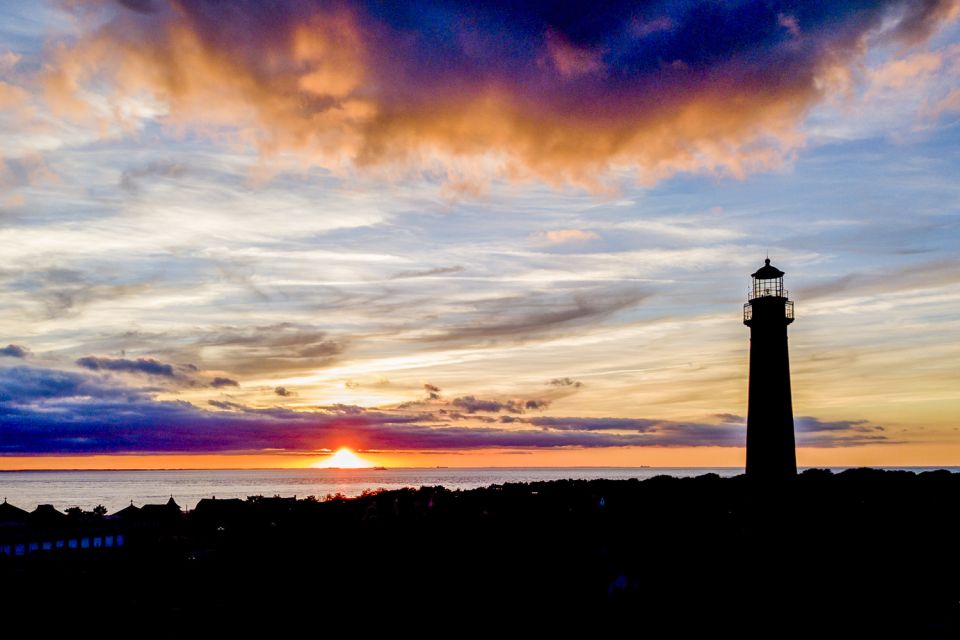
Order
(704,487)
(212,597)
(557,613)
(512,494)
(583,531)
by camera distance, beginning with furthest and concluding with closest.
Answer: (512,494), (704,487), (583,531), (212,597), (557,613)

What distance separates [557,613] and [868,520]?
17.7 m

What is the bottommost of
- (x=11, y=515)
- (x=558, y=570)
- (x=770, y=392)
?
(x=558, y=570)

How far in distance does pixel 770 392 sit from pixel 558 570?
39.0ft

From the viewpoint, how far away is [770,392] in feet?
114

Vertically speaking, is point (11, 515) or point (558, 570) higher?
point (11, 515)

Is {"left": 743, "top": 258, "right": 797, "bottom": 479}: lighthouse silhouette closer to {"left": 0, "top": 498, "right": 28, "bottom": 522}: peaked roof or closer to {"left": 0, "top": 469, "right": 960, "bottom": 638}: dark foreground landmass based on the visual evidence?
{"left": 0, "top": 469, "right": 960, "bottom": 638}: dark foreground landmass

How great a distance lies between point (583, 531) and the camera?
41750 millimetres

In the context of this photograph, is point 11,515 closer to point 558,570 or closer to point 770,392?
point 558,570

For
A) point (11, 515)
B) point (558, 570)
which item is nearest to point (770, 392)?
point (558, 570)

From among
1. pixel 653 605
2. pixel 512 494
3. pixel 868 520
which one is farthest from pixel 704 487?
pixel 653 605

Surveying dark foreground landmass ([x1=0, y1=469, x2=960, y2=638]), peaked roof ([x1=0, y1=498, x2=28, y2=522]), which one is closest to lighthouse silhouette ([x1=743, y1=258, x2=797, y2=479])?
dark foreground landmass ([x1=0, y1=469, x2=960, y2=638])

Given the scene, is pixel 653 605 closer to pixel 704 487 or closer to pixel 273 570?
pixel 273 570

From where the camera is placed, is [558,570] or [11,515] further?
[11,515]

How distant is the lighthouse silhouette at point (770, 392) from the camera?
34.8 m
